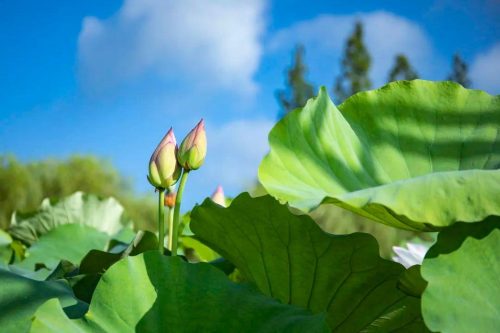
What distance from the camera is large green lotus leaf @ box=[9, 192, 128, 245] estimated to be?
137cm

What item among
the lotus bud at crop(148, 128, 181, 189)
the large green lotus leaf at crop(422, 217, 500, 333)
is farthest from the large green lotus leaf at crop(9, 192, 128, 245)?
the large green lotus leaf at crop(422, 217, 500, 333)

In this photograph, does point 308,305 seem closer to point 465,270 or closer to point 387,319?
point 387,319

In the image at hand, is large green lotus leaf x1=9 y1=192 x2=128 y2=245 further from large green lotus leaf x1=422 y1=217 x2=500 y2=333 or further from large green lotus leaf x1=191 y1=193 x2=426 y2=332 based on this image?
large green lotus leaf x1=422 y1=217 x2=500 y2=333

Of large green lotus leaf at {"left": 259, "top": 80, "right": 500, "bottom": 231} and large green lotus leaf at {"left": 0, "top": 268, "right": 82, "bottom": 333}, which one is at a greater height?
large green lotus leaf at {"left": 259, "top": 80, "right": 500, "bottom": 231}

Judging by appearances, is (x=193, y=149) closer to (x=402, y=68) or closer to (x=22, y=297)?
(x=22, y=297)

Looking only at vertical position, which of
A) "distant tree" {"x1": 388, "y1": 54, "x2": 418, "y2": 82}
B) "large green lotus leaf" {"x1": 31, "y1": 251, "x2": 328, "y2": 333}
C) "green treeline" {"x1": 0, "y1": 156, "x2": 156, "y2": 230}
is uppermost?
"distant tree" {"x1": 388, "y1": 54, "x2": 418, "y2": 82}

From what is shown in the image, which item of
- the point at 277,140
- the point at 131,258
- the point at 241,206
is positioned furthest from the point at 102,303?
the point at 277,140

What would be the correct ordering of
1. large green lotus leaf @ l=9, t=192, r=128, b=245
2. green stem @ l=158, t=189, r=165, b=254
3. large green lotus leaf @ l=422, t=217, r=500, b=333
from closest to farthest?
1. large green lotus leaf @ l=422, t=217, r=500, b=333
2. green stem @ l=158, t=189, r=165, b=254
3. large green lotus leaf @ l=9, t=192, r=128, b=245

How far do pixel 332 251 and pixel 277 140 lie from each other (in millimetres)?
141

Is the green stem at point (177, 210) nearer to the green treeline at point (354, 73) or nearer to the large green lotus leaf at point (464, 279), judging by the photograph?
the large green lotus leaf at point (464, 279)

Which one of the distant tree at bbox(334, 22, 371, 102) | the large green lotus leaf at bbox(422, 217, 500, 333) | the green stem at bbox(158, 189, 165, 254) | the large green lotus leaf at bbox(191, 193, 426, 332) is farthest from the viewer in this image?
the distant tree at bbox(334, 22, 371, 102)

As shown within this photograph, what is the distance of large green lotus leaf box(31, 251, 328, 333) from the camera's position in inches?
19.6

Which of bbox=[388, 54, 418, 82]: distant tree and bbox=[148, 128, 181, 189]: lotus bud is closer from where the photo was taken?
bbox=[148, 128, 181, 189]: lotus bud

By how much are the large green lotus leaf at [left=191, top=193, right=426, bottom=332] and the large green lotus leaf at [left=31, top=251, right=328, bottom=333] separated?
8cm
